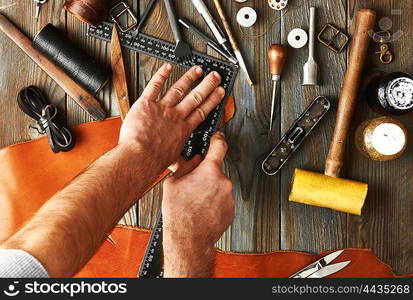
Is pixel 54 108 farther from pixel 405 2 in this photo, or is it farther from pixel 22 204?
pixel 405 2

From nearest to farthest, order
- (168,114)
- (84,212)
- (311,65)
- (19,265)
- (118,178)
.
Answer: (19,265)
(84,212)
(118,178)
(168,114)
(311,65)

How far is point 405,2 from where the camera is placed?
Answer: 1.30 m

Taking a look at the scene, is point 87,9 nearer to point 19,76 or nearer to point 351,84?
point 19,76

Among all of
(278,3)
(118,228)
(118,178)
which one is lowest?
(118,228)

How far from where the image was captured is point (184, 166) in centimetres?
124

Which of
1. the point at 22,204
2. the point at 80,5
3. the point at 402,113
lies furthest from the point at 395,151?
the point at 22,204

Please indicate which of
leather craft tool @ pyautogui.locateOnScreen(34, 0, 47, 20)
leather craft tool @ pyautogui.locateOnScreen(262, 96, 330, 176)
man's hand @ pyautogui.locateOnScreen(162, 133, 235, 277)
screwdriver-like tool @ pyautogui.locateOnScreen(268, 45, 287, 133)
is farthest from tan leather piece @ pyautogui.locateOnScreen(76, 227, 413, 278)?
leather craft tool @ pyautogui.locateOnScreen(34, 0, 47, 20)

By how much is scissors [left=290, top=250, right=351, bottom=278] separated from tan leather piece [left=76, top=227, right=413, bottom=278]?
0.01 metres

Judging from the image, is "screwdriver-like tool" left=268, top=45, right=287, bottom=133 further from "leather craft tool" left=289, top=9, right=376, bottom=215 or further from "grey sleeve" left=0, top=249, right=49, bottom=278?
"grey sleeve" left=0, top=249, right=49, bottom=278

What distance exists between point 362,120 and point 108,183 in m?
0.69

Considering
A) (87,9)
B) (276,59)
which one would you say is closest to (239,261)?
(276,59)

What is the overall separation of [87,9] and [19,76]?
0.26 m

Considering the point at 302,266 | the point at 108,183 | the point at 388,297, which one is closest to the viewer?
the point at 108,183

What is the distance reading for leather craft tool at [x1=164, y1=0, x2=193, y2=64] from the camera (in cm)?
128
